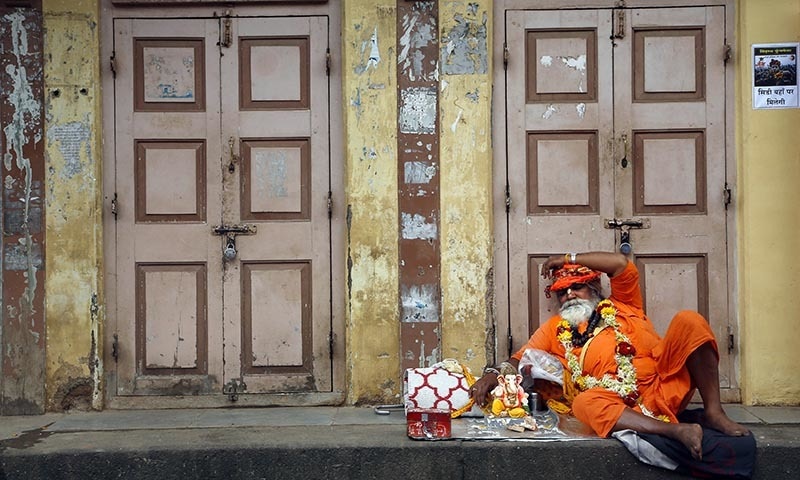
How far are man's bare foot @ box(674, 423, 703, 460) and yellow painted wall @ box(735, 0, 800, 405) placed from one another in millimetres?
1212

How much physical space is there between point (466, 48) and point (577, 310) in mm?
1793

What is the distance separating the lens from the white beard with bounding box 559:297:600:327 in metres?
5.50

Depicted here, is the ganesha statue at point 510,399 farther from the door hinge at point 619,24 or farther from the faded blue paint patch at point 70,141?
the faded blue paint patch at point 70,141

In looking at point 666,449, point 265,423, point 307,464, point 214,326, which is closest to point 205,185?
point 214,326

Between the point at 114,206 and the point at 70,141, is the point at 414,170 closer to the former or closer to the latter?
the point at 114,206

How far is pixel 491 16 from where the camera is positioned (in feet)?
19.1

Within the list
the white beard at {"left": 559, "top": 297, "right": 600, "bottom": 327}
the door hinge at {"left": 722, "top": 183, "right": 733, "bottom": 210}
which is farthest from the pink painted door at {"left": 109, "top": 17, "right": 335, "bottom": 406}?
the door hinge at {"left": 722, "top": 183, "right": 733, "bottom": 210}

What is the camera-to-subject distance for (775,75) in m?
5.77

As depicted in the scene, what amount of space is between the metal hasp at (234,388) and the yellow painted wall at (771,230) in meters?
3.24

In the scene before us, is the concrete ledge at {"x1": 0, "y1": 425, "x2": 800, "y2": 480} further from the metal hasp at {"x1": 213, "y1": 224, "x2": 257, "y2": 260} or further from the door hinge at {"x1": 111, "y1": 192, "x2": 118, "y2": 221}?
the door hinge at {"x1": 111, "y1": 192, "x2": 118, "y2": 221}

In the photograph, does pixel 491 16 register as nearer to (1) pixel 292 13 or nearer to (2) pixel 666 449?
(1) pixel 292 13

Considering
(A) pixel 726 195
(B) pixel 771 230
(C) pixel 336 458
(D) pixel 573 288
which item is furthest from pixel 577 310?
(C) pixel 336 458

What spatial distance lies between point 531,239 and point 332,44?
181 centimetres

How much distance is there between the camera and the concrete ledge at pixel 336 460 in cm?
498
